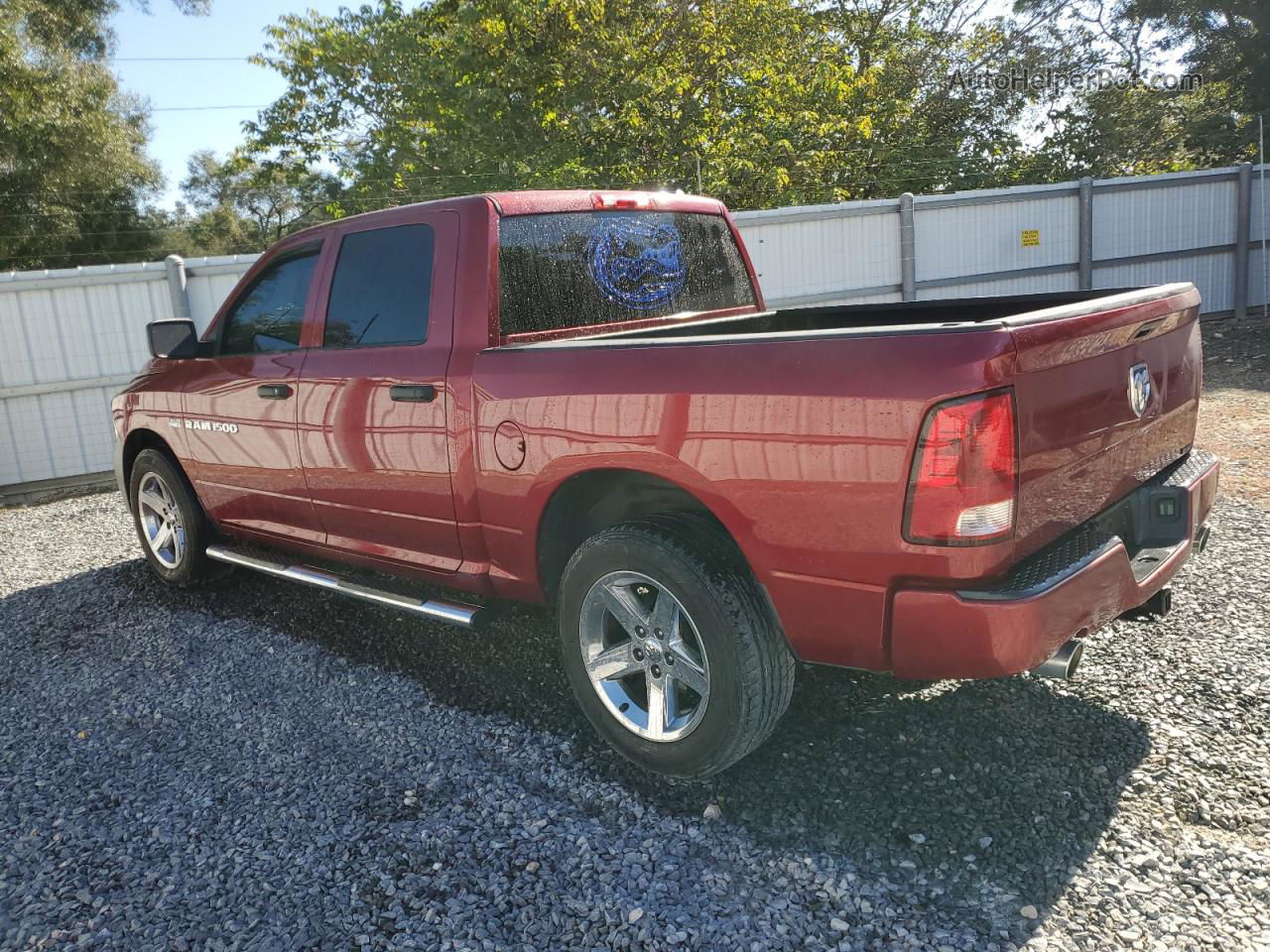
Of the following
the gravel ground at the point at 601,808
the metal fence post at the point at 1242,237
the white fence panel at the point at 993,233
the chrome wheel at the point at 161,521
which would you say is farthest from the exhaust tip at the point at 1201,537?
the metal fence post at the point at 1242,237

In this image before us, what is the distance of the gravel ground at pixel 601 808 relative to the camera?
7.71 feet

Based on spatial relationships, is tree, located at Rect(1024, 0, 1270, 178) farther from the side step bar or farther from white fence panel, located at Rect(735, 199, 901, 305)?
the side step bar

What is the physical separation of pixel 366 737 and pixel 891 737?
1.83m

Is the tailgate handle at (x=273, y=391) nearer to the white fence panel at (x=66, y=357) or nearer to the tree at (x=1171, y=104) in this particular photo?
the white fence panel at (x=66, y=357)

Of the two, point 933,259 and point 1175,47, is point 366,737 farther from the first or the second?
point 1175,47

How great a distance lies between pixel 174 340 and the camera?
15.8ft

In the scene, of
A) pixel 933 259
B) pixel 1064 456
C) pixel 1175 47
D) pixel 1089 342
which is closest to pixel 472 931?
pixel 1064 456

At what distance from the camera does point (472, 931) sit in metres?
2.35

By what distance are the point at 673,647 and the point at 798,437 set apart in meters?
0.80

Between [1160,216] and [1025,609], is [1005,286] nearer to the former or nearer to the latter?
[1160,216]

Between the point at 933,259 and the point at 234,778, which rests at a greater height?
the point at 933,259

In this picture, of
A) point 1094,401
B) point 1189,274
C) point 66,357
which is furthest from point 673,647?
point 1189,274

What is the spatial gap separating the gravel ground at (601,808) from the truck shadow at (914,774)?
0.4 inches

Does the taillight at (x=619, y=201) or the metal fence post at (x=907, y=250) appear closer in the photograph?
the taillight at (x=619, y=201)
